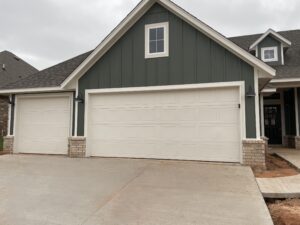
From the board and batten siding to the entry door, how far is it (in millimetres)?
7086

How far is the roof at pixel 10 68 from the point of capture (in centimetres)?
2219

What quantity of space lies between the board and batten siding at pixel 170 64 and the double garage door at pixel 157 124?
0.37 meters

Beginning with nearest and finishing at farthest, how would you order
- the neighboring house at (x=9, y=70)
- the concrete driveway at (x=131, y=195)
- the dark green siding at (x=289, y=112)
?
the concrete driveway at (x=131, y=195) < the dark green siding at (x=289, y=112) < the neighboring house at (x=9, y=70)

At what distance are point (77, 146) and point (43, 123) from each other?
2.27 metres

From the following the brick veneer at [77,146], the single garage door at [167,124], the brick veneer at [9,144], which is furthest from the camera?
the brick veneer at [9,144]

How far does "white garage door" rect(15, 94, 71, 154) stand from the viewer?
1033cm

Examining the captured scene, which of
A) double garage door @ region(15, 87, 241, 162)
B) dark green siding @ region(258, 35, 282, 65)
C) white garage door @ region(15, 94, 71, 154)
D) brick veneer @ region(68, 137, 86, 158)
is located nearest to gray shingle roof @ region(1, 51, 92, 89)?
white garage door @ region(15, 94, 71, 154)

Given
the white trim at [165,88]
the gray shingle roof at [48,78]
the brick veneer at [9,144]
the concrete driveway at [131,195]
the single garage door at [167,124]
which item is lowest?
the concrete driveway at [131,195]

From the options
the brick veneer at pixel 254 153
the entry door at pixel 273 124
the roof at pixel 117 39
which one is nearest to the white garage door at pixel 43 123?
the roof at pixel 117 39

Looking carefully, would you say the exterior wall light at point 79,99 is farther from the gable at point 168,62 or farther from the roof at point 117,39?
the roof at point 117,39

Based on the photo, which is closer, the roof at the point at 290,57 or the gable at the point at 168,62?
the gable at the point at 168,62

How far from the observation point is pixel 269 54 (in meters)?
13.9

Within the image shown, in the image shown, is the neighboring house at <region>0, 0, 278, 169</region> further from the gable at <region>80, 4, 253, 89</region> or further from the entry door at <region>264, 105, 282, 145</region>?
the entry door at <region>264, 105, 282, 145</region>

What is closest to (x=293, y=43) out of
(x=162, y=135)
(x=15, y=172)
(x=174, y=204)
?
(x=162, y=135)
